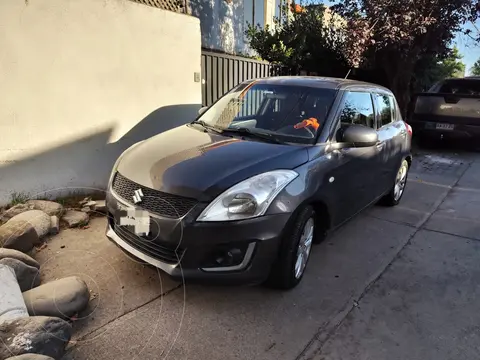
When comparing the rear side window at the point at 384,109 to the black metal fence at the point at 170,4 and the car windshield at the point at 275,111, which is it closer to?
the car windshield at the point at 275,111

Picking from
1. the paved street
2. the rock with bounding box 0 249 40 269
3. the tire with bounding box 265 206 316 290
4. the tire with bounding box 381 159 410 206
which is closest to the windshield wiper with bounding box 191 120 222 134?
the tire with bounding box 265 206 316 290

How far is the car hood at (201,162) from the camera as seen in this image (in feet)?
9.07

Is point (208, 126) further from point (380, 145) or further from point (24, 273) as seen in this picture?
point (24, 273)

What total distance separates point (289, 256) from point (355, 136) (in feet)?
4.34

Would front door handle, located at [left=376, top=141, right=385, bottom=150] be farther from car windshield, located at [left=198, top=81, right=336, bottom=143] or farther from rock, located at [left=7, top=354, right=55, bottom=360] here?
rock, located at [left=7, top=354, right=55, bottom=360]

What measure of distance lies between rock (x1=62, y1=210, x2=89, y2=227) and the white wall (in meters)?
0.57

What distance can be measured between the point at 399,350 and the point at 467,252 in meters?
2.02

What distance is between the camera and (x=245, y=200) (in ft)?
9.00

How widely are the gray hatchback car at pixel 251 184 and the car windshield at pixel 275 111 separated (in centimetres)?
1

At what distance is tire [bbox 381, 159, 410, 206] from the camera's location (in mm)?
5294

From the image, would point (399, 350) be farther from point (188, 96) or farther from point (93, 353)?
point (188, 96)

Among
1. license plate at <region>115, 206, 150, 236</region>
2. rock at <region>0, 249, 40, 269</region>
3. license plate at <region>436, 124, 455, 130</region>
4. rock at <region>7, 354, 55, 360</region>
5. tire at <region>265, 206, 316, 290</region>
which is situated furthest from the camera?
license plate at <region>436, 124, 455, 130</region>

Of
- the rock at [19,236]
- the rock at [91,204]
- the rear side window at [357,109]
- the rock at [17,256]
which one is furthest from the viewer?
the rock at [91,204]

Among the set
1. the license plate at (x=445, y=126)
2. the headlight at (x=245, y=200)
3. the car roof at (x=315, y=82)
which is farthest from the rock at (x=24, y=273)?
the license plate at (x=445, y=126)
